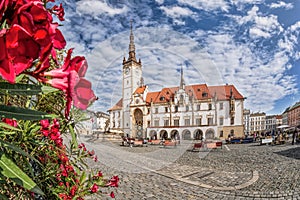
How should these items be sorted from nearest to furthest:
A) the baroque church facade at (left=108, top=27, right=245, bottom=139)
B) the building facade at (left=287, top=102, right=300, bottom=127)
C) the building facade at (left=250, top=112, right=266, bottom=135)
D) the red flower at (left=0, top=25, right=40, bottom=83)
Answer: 1. the red flower at (left=0, top=25, right=40, bottom=83)
2. the baroque church facade at (left=108, top=27, right=245, bottom=139)
3. the building facade at (left=287, top=102, right=300, bottom=127)
4. the building facade at (left=250, top=112, right=266, bottom=135)

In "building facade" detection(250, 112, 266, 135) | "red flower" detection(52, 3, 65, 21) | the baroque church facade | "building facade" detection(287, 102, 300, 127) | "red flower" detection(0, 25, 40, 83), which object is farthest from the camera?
"building facade" detection(250, 112, 266, 135)

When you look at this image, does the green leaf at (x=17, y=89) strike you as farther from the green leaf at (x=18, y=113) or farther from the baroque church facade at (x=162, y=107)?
the baroque church facade at (x=162, y=107)

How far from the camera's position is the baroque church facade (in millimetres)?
4492

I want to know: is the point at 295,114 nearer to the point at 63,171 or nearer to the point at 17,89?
the point at 63,171

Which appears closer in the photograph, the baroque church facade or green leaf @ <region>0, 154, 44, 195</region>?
green leaf @ <region>0, 154, 44, 195</region>

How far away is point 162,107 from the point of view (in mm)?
9375

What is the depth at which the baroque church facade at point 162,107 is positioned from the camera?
14.7 ft

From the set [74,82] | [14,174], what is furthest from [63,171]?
[74,82]

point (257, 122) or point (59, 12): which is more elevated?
point (59, 12)

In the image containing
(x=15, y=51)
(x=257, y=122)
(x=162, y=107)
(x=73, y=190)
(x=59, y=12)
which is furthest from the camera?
(x=257, y=122)

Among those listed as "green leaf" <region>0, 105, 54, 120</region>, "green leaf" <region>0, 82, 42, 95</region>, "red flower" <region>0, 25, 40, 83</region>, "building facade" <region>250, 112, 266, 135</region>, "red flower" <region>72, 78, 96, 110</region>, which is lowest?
"building facade" <region>250, 112, 266, 135</region>

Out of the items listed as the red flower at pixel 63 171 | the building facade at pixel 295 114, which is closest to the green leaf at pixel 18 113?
the red flower at pixel 63 171

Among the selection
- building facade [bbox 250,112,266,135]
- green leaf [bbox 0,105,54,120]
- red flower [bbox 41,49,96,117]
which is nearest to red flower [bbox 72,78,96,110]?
red flower [bbox 41,49,96,117]

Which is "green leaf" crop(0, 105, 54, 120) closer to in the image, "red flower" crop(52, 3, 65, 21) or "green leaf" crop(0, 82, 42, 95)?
"green leaf" crop(0, 82, 42, 95)
